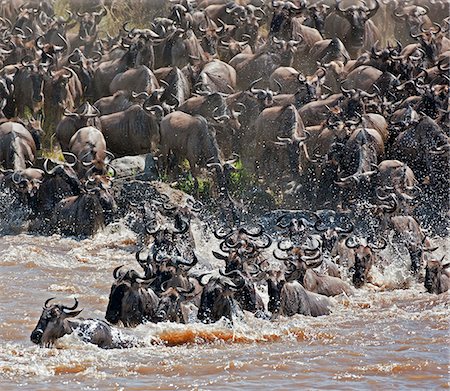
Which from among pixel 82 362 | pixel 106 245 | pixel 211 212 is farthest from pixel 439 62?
pixel 82 362

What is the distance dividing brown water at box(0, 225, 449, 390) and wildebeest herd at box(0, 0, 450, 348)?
0.30 meters

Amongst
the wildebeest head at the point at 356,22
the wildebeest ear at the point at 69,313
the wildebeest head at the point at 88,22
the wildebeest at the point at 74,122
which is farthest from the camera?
the wildebeest head at the point at 88,22

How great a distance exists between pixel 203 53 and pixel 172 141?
4.11 meters

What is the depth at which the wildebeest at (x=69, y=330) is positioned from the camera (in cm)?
1027

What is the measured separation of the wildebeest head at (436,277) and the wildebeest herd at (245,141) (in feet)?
0.05

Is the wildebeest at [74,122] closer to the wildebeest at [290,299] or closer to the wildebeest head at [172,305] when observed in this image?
the wildebeest at [290,299]

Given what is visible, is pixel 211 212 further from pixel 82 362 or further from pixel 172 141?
pixel 82 362

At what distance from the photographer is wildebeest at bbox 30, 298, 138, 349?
10273 mm

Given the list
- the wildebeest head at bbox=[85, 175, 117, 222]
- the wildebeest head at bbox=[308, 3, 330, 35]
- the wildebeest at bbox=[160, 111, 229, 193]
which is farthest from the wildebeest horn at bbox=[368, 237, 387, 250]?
the wildebeest head at bbox=[308, 3, 330, 35]

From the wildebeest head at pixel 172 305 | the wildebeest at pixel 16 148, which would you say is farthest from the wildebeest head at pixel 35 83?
the wildebeest head at pixel 172 305

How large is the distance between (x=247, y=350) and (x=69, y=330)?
153 centimetres

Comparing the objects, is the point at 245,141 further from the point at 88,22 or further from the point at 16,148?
the point at 88,22

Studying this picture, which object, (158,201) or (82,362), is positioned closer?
(82,362)

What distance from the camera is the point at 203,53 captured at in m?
21.7
